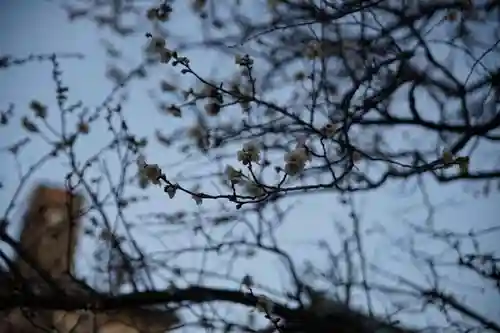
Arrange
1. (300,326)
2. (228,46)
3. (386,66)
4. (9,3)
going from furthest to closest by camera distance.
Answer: (9,3) < (228,46) < (300,326) < (386,66)

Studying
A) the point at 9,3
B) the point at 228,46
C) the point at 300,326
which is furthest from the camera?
the point at 9,3

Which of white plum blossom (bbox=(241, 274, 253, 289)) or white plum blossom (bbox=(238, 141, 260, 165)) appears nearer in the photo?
white plum blossom (bbox=(238, 141, 260, 165))

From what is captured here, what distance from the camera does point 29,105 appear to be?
1.80 m

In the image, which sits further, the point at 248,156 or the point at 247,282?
the point at 247,282

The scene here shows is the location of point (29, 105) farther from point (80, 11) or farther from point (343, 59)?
point (343, 59)

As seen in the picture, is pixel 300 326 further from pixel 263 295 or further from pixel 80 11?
pixel 80 11

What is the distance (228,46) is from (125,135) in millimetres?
399

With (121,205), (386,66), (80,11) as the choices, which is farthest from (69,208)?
(386,66)

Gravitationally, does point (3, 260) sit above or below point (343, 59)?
below

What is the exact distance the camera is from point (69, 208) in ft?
6.06

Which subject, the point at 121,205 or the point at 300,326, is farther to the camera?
the point at 121,205

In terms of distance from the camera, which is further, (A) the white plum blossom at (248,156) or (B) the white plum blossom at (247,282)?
(B) the white plum blossom at (247,282)

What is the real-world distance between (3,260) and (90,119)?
448mm

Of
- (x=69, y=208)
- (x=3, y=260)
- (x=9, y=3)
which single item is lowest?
(x=3, y=260)
